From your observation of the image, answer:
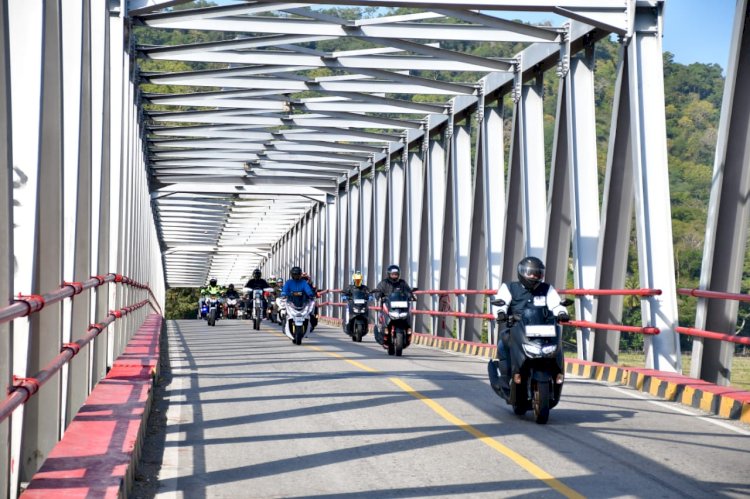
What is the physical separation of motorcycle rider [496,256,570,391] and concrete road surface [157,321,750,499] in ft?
1.53

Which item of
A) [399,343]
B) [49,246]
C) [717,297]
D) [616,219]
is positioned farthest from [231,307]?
[49,246]

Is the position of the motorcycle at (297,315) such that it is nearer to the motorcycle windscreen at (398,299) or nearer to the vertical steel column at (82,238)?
the motorcycle windscreen at (398,299)

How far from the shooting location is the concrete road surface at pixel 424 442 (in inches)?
279

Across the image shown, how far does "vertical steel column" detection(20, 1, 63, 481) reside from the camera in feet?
22.2

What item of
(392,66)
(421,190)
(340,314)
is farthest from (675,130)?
(392,66)

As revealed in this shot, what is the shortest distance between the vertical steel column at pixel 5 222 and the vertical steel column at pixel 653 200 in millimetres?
10541

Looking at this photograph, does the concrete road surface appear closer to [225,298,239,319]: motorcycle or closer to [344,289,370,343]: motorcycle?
[344,289,370,343]: motorcycle

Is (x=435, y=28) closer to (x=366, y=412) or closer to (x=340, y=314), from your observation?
(x=366, y=412)

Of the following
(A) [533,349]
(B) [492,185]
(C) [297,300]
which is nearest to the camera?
(A) [533,349]

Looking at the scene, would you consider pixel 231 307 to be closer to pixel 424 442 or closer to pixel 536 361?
pixel 536 361

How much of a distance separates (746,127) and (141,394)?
21.0 feet

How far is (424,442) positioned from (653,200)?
7.19 m

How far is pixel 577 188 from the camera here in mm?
17156

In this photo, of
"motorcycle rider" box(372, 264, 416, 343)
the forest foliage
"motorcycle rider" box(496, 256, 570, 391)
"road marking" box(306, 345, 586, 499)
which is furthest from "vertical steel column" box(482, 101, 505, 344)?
the forest foliage
